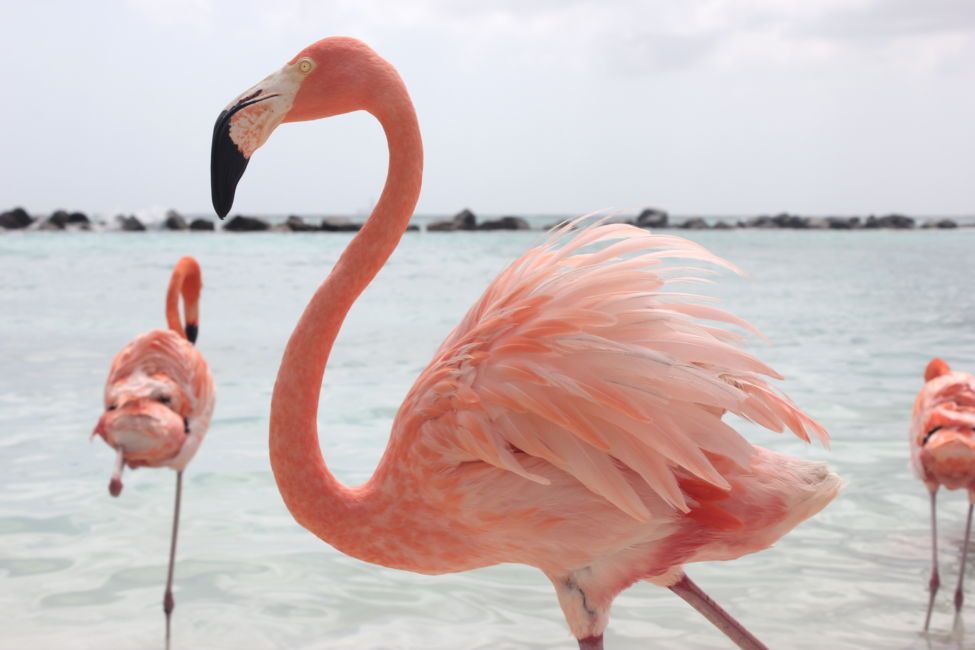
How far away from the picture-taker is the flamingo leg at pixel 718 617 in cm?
238

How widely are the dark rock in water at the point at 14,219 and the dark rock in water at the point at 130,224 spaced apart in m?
4.15

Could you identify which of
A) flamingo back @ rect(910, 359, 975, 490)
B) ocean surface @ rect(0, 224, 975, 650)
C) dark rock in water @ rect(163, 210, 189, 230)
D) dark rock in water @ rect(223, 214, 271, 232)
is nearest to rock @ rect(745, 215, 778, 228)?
dark rock in water @ rect(223, 214, 271, 232)

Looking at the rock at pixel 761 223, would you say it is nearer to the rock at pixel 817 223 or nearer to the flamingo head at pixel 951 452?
the rock at pixel 817 223

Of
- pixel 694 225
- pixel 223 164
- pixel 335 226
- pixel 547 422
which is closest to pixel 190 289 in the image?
pixel 223 164

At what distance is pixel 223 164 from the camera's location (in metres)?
2.17

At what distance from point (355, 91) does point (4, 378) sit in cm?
684

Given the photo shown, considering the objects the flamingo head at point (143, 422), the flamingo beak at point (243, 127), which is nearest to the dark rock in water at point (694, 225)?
the flamingo head at point (143, 422)

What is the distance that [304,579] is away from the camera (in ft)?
14.2

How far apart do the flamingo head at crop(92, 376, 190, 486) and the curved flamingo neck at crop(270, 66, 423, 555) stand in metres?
2.22

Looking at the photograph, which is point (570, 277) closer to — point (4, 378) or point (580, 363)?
point (580, 363)

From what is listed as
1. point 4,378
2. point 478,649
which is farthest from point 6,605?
point 4,378

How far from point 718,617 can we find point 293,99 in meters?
1.60

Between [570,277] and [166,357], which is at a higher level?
[570,277]

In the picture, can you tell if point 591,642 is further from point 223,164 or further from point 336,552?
point 336,552
